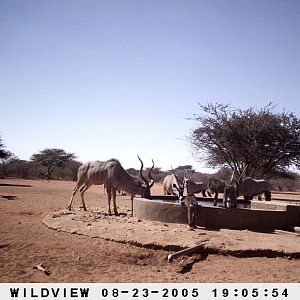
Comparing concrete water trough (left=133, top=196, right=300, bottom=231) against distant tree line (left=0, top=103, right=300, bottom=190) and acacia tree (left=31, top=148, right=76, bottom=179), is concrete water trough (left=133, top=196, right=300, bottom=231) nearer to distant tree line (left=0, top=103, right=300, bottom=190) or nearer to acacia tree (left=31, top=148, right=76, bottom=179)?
distant tree line (left=0, top=103, right=300, bottom=190)

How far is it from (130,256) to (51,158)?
47241 mm

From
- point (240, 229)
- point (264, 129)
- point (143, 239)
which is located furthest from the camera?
point (264, 129)

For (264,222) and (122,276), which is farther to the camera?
(264,222)

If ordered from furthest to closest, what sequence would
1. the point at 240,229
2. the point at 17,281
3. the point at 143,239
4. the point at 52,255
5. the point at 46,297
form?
the point at 240,229, the point at 143,239, the point at 52,255, the point at 17,281, the point at 46,297

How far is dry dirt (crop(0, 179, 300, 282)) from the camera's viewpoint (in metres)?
5.80

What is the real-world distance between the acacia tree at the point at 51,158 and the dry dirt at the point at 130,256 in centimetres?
4353

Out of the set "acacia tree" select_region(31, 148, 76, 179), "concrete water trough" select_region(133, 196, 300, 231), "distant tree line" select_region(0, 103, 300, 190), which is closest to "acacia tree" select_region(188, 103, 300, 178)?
"distant tree line" select_region(0, 103, 300, 190)

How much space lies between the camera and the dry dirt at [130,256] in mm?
5801

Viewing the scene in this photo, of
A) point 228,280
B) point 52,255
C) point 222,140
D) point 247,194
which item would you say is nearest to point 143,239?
point 52,255

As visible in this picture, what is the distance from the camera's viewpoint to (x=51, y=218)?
410 inches

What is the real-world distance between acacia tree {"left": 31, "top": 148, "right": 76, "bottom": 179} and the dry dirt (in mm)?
43529

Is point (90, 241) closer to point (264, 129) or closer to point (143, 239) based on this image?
point (143, 239)

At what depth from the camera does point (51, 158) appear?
5203 cm

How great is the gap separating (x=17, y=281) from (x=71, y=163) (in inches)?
2038
